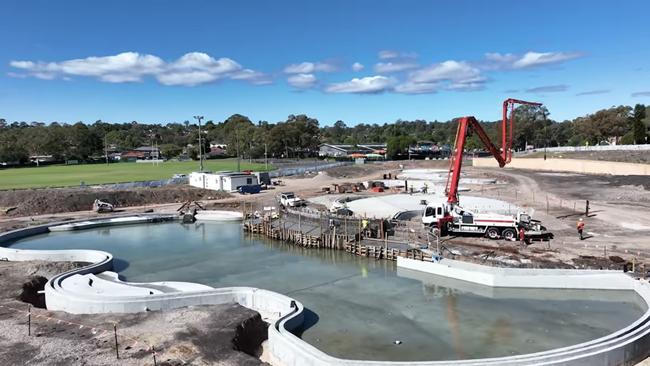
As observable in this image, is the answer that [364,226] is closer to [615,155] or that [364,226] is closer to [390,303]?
[390,303]

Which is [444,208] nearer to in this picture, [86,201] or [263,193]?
[263,193]

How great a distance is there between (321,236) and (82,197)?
33.7m

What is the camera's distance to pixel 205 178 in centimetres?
6694

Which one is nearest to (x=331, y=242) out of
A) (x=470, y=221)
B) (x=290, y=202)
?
(x=470, y=221)

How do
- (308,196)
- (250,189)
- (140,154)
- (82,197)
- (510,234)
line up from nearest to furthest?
(510,234)
(82,197)
(308,196)
(250,189)
(140,154)

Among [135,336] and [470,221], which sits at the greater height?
[470,221]

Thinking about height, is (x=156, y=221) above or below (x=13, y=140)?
below

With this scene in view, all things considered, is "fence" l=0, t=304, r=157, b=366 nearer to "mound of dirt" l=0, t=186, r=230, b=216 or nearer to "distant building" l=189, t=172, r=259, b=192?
"mound of dirt" l=0, t=186, r=230, b=216

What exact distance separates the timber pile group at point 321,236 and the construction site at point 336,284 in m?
0.14

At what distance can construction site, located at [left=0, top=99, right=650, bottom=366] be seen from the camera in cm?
1850

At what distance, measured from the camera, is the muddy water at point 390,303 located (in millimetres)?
19719

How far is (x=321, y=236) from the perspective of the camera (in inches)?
1453

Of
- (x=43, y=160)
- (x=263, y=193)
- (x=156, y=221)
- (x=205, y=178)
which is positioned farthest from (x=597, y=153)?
(x=43, y=160)

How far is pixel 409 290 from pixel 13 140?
143 m
